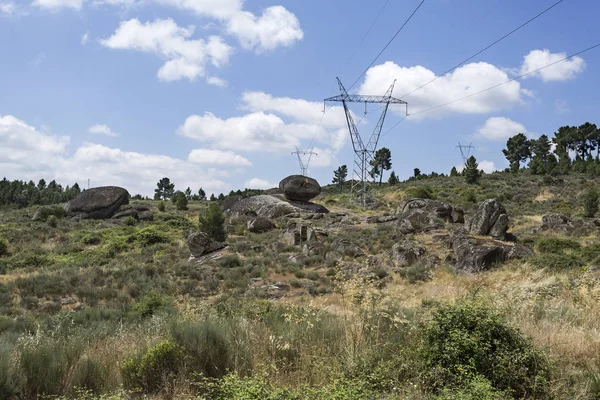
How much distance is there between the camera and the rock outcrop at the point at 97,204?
47750 millimetres

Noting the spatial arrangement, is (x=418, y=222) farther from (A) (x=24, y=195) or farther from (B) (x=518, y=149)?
(A) (x=24, y=195)

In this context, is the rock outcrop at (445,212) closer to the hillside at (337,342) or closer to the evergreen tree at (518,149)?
the hillside at (337,342)

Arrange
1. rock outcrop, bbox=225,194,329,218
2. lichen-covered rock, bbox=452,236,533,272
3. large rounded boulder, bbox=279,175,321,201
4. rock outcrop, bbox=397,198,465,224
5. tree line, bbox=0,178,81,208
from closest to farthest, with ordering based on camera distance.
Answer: lichen-covered rock, bbox=452,236,533,272, rock outcrop, bbox=397,198,465,224, rock outcrop, bbox=225,194,329,218, large rounded boulder, bbox=279,175,321,201, tree line, bbox=0,178,81,208

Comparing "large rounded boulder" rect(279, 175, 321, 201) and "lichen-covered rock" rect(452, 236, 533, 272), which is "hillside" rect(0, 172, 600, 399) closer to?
"lichen-covered rock" rect(452, 236, 533, 272)

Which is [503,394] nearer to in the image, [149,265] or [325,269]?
[325,269]

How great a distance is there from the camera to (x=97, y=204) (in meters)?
48.1

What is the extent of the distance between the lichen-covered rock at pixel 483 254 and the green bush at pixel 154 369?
1555 cm

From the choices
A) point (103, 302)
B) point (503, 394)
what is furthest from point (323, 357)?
point (103, 302)

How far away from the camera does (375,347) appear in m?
4.91

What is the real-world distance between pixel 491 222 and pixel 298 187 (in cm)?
2492

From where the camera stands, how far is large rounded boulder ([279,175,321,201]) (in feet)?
150

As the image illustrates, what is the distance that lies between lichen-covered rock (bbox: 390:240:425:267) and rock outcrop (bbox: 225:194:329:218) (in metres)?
20.4

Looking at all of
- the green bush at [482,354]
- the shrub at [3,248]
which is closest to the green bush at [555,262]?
the green bush at [482,354]

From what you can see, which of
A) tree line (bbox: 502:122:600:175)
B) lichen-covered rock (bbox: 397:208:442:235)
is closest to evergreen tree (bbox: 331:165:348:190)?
tree line (bbox: 502:122:600:175)
